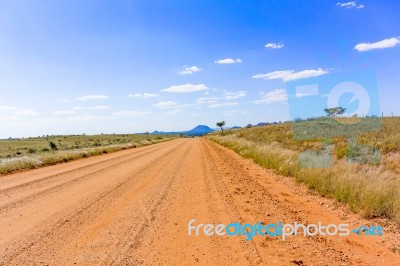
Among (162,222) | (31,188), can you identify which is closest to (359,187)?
(162,222)

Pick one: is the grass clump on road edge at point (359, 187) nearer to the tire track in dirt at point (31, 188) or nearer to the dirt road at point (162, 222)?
the dirt road at point (162, 222)

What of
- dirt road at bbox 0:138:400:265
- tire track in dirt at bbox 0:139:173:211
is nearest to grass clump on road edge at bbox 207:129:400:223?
dirt road at bbox 0:138:400:265

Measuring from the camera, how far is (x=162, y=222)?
23.8 ft

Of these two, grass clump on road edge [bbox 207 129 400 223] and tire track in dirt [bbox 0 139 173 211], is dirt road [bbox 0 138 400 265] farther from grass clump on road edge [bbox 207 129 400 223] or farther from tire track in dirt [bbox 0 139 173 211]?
grass clump on road edge [bbox 207 129 400 223]

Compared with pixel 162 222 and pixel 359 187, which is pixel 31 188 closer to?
pixel 162 222

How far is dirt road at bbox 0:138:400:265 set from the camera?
528 cm

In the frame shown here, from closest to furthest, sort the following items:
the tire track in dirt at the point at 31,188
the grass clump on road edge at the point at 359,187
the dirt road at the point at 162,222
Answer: the dirt road at the point at 162,222 < the grass clump on road edge at the point at 359,187 < the tire track in dirt at the point at 31,188

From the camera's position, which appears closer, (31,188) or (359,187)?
(359,187)

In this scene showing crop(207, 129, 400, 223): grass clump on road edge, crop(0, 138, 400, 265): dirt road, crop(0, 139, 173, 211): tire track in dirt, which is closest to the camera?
crop(0, 138, 400, 265): dirt road

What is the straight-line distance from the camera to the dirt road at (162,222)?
5277 millimetres

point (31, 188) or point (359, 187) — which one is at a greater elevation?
point (31, 188)

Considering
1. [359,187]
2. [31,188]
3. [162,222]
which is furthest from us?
[31,188]

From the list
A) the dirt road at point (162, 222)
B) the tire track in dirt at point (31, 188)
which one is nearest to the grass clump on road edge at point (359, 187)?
the dirt road at point (162, 222)

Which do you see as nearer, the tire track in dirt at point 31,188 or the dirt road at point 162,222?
the dirt road at point 162,222
